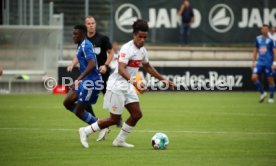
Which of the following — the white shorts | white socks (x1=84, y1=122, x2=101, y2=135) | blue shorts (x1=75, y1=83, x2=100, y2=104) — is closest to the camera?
the white shorts

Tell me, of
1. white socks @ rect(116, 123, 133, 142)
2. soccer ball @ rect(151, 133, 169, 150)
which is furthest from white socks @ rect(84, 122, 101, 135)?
soccer ball @ rect(151, 133, 169, 150)

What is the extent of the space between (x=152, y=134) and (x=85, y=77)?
2.34 meters

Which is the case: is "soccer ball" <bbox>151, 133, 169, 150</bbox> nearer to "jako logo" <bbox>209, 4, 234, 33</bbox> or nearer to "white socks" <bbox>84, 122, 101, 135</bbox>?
"white socks" <bbox>84, 122, 101, 135</bbox>

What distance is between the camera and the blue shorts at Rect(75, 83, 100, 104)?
13055mm

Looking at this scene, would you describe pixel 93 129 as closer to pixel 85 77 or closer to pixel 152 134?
pixel 85 77

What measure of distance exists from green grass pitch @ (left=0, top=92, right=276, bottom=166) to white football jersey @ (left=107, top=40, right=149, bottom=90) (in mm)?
1108

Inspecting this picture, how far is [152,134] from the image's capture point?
47.9 feet

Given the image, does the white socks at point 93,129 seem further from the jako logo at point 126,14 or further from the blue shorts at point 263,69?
the jako logo at point 126,14

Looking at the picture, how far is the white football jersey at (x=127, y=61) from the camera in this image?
12.1 m

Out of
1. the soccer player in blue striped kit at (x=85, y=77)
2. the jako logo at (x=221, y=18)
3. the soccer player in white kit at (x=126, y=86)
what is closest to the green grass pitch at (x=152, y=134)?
the soccer player in white kit at (x=126, y=86)

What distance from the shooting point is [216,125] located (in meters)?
16.6

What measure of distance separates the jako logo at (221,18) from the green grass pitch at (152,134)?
791cm

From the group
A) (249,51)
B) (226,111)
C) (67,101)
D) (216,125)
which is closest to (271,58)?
(226,111)

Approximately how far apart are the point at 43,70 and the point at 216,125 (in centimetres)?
1317
